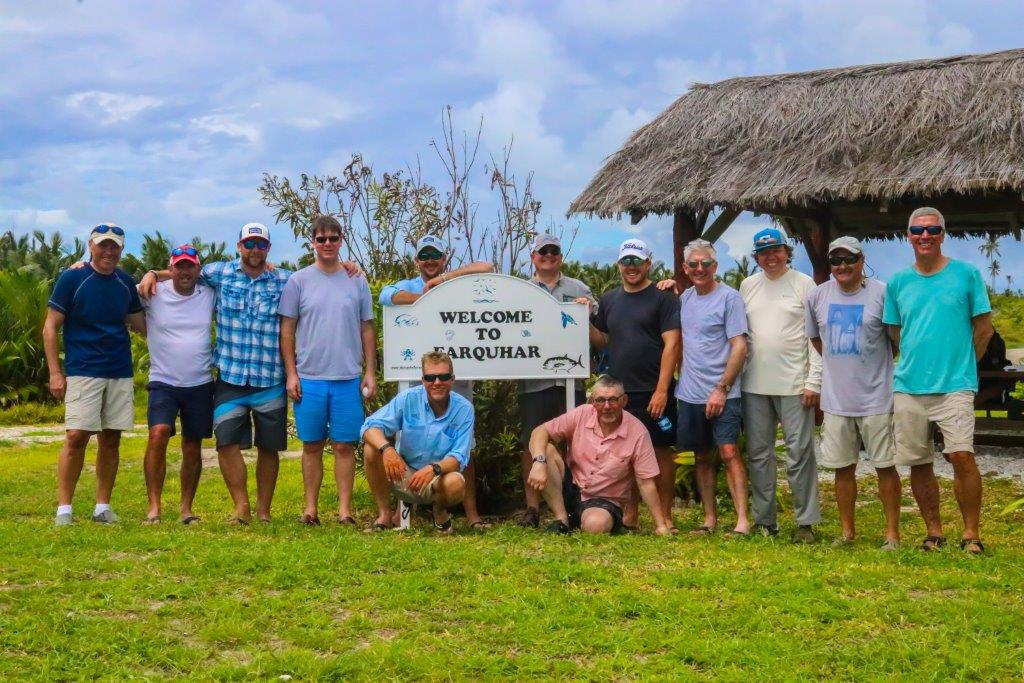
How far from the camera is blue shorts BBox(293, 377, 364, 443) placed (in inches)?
308

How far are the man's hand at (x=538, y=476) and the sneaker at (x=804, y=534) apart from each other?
5.52ft

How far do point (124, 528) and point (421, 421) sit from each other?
2.10m

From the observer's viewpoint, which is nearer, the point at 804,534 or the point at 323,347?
the point at 804,534

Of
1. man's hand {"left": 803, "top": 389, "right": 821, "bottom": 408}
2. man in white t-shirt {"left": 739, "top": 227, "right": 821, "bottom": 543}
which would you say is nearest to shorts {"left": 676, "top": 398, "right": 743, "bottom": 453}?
man in white t-shirt {"left": 739, "top": 227, "right": 821, "bottom": 543}

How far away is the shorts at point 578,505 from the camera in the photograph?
7.60 meters

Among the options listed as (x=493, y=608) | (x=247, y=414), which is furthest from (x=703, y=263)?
(x=247, y=414)

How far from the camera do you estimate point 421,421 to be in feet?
24.7

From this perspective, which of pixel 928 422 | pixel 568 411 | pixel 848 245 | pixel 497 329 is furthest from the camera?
pixel 497 329

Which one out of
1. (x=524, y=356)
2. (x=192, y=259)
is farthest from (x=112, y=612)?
(x=524, y=356)

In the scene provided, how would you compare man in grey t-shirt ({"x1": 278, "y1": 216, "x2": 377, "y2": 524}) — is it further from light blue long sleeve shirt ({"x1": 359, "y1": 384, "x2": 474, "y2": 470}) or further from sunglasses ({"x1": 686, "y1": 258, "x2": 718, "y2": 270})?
sunglasses ({"x1": 686, "y1": 258, "x2": 718, "y2": 270})

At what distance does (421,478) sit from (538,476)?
2.45 ft

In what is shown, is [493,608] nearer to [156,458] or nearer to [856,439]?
[856,439]

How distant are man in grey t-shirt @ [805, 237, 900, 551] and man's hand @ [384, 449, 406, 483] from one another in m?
2.64

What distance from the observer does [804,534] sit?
7617 mm
